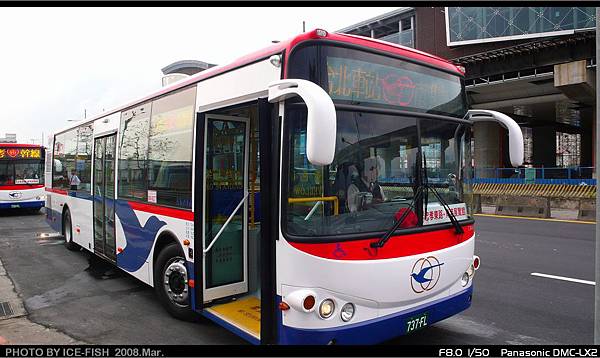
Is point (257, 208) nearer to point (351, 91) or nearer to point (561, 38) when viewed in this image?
point (351, 91)

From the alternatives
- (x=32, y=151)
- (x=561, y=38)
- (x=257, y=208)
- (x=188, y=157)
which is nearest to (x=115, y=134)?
(x=188, y=157)

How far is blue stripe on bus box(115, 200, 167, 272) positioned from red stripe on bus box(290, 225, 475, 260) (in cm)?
271

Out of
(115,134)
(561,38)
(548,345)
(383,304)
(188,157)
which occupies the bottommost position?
(548,345)

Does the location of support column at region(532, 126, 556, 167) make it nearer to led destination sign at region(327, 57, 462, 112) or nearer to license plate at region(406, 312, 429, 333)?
led destination sign at region(327, 57, 462, 112)

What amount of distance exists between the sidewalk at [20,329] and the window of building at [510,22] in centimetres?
2373

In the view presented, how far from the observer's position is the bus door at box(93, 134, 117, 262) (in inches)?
290

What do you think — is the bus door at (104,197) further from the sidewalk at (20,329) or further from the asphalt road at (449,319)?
the sidewalk at (20,329)

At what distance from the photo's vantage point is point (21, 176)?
18.3 meters

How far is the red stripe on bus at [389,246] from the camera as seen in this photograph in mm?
3594

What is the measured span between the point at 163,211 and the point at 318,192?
2.70m

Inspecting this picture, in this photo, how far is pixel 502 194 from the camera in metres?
18.8

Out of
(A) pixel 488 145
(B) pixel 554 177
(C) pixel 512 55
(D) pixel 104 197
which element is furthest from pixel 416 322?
(A) pixel 488 145

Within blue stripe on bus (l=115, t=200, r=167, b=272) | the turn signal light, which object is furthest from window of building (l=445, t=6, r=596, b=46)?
the turn signal light

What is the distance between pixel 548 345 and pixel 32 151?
63.9 feet
